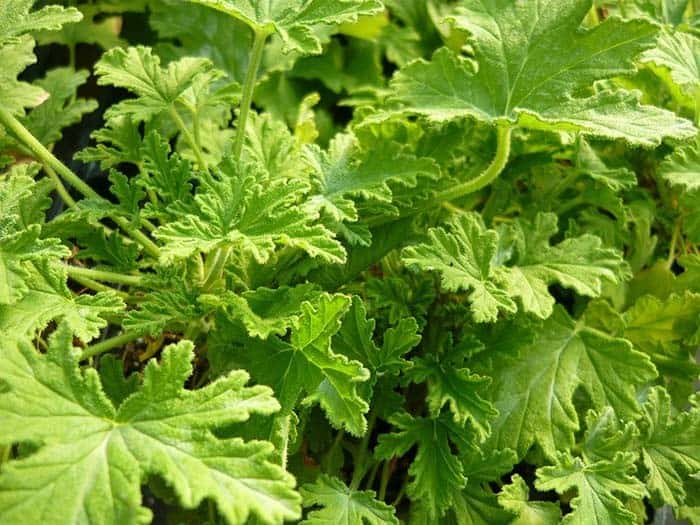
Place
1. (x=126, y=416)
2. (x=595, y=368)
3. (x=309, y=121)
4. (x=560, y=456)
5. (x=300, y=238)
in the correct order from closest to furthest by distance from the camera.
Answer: (x=126, y=416)
(x=300, y=238)
(x=560, y=456)
(x=595, y=368)
(x=309, y=121)

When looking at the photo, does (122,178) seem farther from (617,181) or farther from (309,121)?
(617,181)

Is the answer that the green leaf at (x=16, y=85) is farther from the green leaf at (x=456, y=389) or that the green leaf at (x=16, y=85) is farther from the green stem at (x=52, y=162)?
the green leaf at (x=456, y=389)

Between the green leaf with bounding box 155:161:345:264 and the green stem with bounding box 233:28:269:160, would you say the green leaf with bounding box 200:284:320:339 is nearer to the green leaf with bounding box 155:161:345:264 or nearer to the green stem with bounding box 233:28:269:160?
the green leaf with bounding box 155:161:345:264

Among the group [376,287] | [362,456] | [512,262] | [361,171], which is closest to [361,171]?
[361,171]

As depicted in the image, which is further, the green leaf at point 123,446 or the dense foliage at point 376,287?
the dense foliage at point 376,287

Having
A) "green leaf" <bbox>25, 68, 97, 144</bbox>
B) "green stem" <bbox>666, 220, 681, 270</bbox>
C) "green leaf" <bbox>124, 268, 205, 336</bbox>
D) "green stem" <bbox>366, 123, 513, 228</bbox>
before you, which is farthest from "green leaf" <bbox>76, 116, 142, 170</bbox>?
"green stem" <bbox>666, 220, 681, 270</bbox>

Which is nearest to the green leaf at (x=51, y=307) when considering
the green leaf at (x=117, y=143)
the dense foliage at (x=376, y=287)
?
the dense foliage at (x=376, y=287)

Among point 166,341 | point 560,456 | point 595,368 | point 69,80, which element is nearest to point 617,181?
point 595,368
